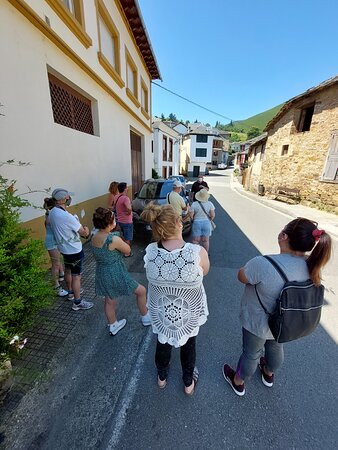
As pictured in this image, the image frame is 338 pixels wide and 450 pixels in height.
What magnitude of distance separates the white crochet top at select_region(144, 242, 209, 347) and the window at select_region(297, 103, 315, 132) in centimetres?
1382

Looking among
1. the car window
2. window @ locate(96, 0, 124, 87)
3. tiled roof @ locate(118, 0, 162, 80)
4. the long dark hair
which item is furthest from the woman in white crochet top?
tiled roof @ locate(118, 0, 162, 80)

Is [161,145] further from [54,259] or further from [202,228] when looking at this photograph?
[54,259]

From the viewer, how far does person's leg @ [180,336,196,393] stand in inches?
71.6

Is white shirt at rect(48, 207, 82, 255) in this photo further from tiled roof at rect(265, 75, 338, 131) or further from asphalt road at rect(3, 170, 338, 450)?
tiled roof at rect(265, 75, 338, 131)

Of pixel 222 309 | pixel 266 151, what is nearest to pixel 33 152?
pixel 222 309

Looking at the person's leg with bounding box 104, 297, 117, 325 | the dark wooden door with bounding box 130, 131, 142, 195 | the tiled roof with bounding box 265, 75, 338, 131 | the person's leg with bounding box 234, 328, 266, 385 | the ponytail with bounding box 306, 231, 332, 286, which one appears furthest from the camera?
the dark wooden door with bounding box 130, 131, 142, 195

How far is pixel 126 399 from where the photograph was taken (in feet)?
6.30

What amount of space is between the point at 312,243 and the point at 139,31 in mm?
10171

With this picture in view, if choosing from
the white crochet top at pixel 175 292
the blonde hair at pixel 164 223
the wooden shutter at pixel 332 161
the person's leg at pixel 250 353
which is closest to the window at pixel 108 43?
the blonde hair at pixel 164 223

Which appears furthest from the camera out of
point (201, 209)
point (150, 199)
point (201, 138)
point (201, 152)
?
point (201, 152)

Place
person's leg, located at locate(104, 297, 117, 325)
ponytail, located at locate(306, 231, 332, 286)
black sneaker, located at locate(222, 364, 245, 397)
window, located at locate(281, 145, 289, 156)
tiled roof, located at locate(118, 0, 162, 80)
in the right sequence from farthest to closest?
window, located at locate(281, 145, 289, 156) → tiled roof, located at locate(118, 0, 162, 80) → person's leg, located at locate(104, 297, 117, 325) → black sneaker, located at locate(222, 364, 245, 397) → ponytail, located at locate(306, 231, 332, 286)

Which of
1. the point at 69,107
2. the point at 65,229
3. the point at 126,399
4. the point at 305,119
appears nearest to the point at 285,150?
the point at 305,119

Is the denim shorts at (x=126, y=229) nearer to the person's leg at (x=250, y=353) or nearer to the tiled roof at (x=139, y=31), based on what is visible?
the person's leg at (x=250, y=353)

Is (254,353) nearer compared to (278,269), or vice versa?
(278,269)
